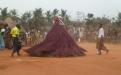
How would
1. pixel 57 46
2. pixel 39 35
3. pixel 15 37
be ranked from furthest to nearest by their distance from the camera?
pixel 39 35, pixel 15 37, pixel 57 46

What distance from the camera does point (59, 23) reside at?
17812 mm

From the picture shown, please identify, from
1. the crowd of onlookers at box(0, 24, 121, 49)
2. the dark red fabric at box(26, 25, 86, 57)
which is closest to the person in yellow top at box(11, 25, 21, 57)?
the dark red fabric at box(26, 25, 86, 57)

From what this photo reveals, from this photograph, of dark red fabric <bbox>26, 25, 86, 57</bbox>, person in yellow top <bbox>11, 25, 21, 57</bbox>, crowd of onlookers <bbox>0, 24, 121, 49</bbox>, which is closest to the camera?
dark red fabric <bbox>26, 25, 86, 57</bbox>

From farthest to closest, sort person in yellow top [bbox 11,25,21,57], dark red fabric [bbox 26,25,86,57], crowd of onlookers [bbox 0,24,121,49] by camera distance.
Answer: crowd of onlookers [bbox 0,24,121,49] → person in yellow top [bbox 11,25,21,57] → dark red fabric [bbox 26,25,86,57]

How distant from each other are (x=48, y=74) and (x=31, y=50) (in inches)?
265

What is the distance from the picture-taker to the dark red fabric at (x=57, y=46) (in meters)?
17.1

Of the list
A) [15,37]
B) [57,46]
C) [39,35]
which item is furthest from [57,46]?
[39,35]

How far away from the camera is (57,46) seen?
→ 56.5ft

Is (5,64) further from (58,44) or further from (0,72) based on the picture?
(58,44)

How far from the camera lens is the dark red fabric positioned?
17.1 m

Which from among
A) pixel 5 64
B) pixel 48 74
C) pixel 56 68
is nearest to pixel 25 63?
pixel 5 64

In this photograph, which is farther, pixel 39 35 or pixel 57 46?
pixel 39 35

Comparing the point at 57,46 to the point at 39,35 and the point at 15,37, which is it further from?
the point at 39,35

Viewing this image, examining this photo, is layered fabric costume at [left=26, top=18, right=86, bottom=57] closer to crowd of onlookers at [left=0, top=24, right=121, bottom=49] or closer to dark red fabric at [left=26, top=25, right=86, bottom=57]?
dark red fabric at [left=26, top=25, right=86, bottom=57]
